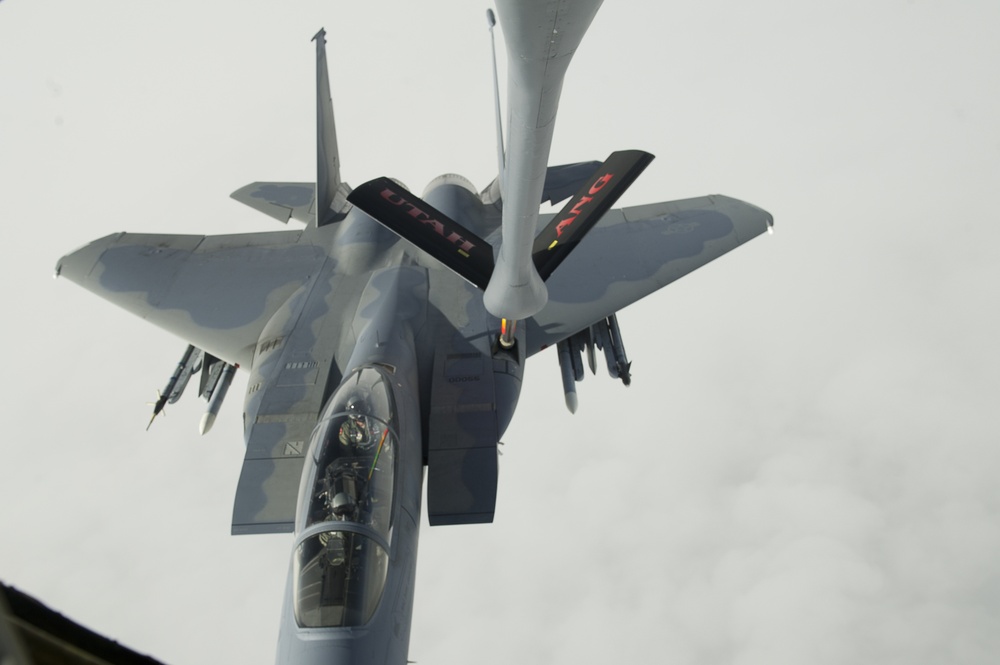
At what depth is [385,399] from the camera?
699 centimetres

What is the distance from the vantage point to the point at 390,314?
29.2ft

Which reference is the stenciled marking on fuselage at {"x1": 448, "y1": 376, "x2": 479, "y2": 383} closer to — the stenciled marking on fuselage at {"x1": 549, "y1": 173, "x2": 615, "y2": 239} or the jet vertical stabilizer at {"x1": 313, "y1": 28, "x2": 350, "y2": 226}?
the stenciled marking on fuselage at {"x1": 549, "y1": 173, "x2": 615, "y2": 239}

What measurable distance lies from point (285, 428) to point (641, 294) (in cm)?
472

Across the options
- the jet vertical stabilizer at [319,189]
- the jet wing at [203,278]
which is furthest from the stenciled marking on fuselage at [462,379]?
the jet vertical stabilizer at [319,189]

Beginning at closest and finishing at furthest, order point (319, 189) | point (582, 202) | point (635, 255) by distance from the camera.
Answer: point (582, 202), point (635, 255), point (319, 189)

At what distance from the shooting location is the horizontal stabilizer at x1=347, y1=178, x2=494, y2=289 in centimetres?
721

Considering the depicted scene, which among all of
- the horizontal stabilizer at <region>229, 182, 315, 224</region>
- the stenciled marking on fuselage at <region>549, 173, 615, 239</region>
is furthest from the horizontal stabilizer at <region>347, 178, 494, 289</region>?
the horizontal stabilizer at <region>229, 182, 315, 224</region>

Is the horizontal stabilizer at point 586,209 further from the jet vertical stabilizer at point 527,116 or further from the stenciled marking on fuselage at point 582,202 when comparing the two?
the jet vertical stabilizer at point 527,116

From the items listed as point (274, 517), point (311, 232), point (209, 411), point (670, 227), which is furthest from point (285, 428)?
point (670, 227)

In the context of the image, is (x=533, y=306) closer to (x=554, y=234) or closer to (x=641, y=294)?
(x=554, y=234)

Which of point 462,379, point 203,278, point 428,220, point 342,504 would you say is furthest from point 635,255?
point 342,504

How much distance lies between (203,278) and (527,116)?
7.49 m

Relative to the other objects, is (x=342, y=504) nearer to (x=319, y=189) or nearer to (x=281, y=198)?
(x=319, y=189)

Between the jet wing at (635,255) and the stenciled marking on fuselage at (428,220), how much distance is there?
8.13 ft
